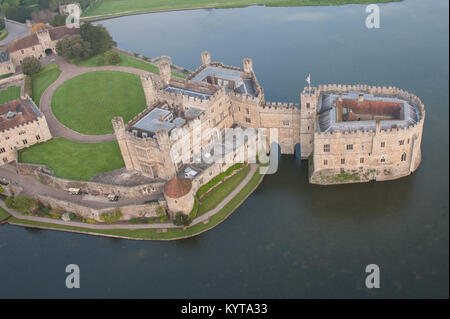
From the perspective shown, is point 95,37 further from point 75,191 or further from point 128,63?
point 75,191

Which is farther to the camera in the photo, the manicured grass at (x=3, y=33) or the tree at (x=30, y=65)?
the manicured grass at (x=3, y=33)

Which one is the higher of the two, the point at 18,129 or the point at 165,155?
the point at 18,129

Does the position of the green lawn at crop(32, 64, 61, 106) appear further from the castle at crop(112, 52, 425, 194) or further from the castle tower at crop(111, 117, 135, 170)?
the castle at crop(112, 52, 425, 194)

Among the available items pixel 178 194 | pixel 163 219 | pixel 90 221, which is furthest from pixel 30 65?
pixel 178 194

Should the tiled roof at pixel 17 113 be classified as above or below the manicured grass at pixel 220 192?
above

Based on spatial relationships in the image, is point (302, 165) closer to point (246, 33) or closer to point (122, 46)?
point (246, 33)

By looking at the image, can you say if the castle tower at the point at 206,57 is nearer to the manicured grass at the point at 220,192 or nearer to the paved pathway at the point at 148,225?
the manicured grass at the point at 220,192

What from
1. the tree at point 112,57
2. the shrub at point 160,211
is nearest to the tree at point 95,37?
the tree at point 112,57
